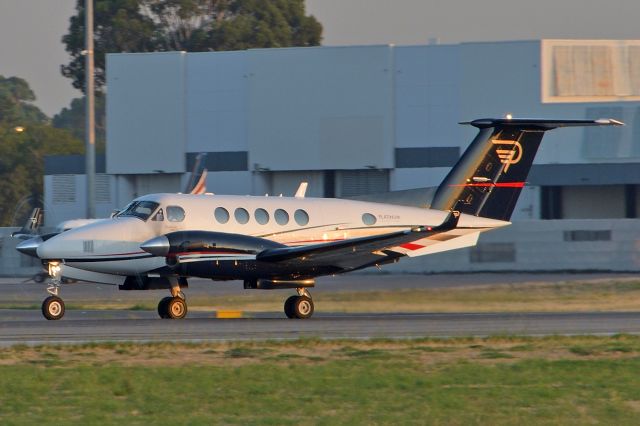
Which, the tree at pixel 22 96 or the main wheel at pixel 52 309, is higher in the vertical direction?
the tree at pixel 22 96

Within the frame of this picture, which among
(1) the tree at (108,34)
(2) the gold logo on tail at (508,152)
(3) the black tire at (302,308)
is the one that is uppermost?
(1) the tree at (108,34)

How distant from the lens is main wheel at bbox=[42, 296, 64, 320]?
2053cm

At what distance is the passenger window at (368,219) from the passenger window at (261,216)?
89.8 inches

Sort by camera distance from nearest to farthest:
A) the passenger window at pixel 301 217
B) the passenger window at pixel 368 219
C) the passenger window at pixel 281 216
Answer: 1. the passenger window at pixel 281 216
2. the passenger window at pixel 301 217
3. the passenger window at pixel 368 219

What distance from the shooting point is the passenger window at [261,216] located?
21984mm

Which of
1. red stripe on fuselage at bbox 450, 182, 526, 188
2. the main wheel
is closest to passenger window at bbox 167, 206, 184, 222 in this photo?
the main wheel

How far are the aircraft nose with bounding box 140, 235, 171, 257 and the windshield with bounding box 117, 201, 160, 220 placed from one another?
2.87 ft

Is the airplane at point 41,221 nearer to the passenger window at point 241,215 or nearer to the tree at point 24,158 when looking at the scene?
the passenger window at point 241,215

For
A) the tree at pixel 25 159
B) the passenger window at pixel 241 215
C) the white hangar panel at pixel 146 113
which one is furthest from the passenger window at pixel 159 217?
the tree at pixel 25 159

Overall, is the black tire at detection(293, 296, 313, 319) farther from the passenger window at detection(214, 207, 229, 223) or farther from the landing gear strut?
the landing gear strut

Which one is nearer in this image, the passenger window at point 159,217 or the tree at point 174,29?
the passenger window at point 159,217

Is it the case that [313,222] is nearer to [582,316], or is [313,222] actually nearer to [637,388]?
[582,316]

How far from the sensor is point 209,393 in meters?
11.5

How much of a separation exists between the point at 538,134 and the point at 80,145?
218 ft
